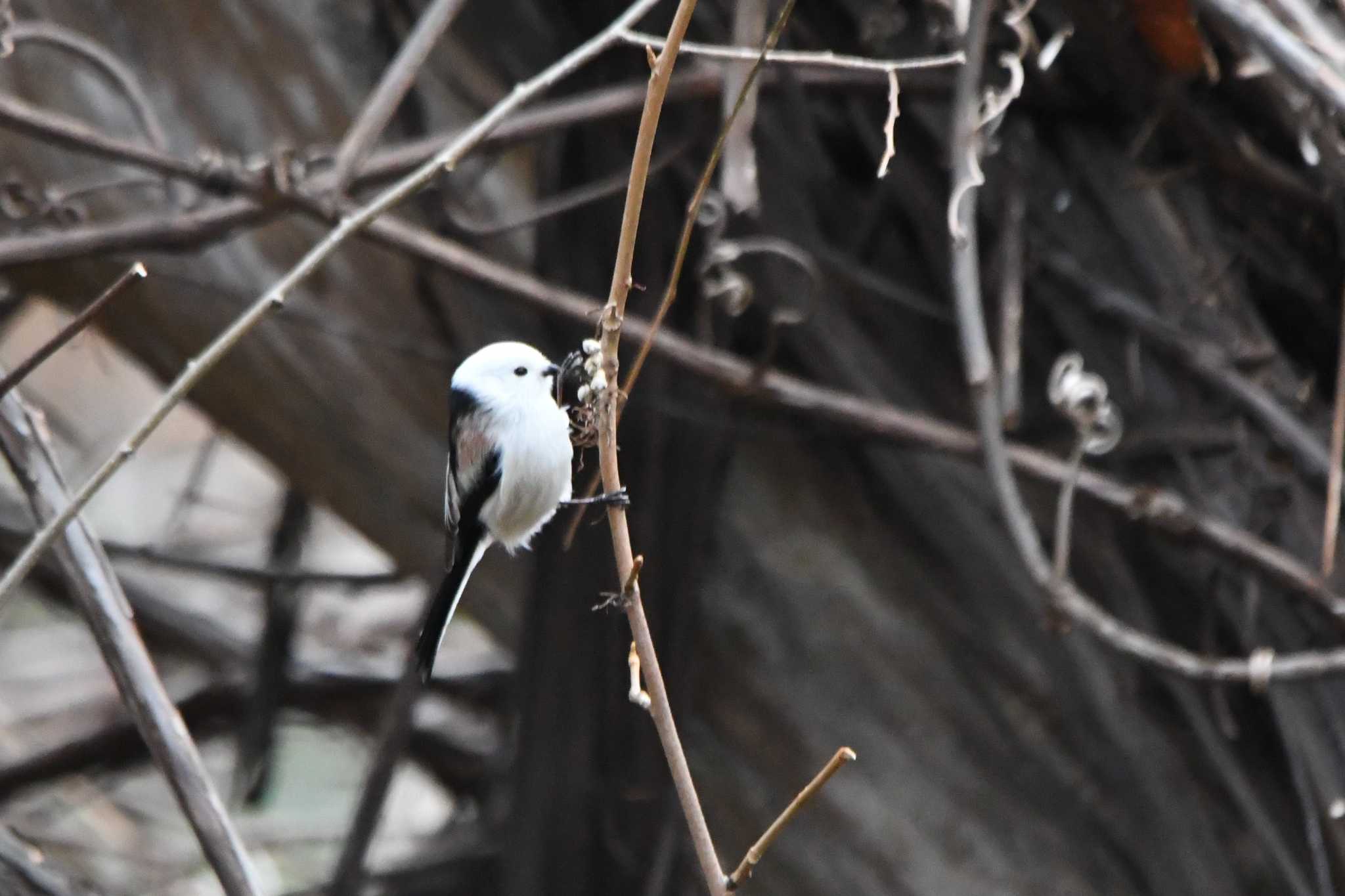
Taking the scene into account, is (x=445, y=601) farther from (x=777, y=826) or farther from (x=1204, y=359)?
(x=1204, y=359)

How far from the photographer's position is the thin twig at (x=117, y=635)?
0.95 metres

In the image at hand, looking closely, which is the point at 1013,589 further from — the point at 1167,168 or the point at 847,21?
→ the point at 847,21

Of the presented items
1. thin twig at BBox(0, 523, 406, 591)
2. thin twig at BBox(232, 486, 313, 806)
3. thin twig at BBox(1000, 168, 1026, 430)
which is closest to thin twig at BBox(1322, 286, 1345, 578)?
thin twig at BBox(1000, 168, 1026, 430)

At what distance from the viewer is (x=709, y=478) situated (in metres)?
1.81

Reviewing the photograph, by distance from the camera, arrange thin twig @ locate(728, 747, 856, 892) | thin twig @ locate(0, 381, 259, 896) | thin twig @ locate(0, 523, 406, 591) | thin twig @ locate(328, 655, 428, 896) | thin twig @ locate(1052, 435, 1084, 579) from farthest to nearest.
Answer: thin twig @ locate(0, 523, 406, 591) → thin twig @ locate(328, 655, 428, 896) → thin twig @ locate(1052, 435, 1084, 579) → thin twig @ locate(0, 381, 259, 896) → thin twig @ locate(728, 747, 856, 892)

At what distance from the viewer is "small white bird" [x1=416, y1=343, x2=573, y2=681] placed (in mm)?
1048

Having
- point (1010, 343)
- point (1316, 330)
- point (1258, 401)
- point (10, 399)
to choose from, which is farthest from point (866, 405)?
point (10, 399)

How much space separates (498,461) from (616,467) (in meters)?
0.46

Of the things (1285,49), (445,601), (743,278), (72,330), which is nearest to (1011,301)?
(743,278)

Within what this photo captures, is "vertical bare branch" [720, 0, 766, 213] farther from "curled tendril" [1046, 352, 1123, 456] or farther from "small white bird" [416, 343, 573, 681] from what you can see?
"curled tendril" [1046, 352, 1123, 456]

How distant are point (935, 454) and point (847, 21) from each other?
1.82 ft

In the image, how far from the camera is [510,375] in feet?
3.50

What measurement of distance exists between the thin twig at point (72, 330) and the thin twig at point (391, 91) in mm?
524

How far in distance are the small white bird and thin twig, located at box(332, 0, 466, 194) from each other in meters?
0.33
